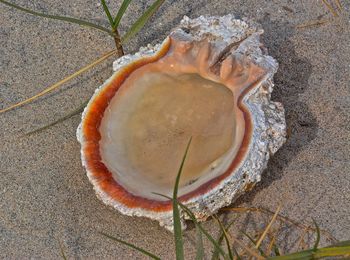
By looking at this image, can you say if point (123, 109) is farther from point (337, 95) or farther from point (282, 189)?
point (337, 95)

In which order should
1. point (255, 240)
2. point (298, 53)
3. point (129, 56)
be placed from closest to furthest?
1. point (255, 240)
2. point (129, 56)
3. point (298, 53)

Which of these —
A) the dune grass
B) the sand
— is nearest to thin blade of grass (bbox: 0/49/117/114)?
the sand

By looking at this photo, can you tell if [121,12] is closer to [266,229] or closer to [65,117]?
[65,117]

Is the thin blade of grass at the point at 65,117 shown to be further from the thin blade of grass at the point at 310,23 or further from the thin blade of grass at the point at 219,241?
the thin blade of grass at the point at 310,23

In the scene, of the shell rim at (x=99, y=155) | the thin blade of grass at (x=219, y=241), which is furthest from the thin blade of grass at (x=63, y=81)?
the thin blade of grass at (x=219, y=241)

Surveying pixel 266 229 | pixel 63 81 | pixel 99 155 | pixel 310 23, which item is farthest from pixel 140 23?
pixel 266 229

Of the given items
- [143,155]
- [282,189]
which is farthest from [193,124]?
[282,189]

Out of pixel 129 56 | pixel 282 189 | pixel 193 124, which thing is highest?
pixel 129 56

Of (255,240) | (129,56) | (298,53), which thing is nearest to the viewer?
(255,240)
